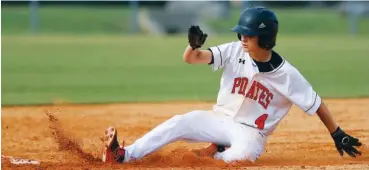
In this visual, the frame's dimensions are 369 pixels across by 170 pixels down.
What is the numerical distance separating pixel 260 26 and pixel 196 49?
0.43 metres

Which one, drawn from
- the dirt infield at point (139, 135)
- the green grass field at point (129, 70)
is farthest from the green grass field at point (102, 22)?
the dirt infield at point (139, 135)

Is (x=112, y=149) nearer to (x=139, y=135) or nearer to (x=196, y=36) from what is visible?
(x=196, y=36)

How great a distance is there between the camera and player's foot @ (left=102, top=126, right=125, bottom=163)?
16.4ft

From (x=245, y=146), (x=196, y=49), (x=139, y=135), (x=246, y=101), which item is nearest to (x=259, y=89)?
(x=246, y=101)

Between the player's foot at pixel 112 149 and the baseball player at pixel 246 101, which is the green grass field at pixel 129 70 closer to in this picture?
the baseball player at pixel 246 101

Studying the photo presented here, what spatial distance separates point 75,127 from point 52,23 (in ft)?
60.6

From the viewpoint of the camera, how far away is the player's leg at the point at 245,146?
5168mm

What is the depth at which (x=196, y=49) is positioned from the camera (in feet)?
16.8

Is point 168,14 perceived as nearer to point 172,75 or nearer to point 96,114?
point 172,75

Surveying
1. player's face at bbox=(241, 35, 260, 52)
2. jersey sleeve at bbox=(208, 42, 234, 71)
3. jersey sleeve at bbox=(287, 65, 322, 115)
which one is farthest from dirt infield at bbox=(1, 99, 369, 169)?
player's face at bbox=(241, 35, 260, 52)

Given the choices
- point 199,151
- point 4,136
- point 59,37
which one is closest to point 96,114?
point 4,136

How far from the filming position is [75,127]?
7.75 metres

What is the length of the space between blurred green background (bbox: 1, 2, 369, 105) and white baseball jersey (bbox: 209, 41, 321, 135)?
4702 mm

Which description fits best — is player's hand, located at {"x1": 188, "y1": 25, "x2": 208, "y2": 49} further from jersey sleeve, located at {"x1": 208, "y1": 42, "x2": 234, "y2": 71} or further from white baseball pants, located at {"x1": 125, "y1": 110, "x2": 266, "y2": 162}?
white baseball pants, located at {"x1": 125, "y1": 110, "x2": 266, "y2": 162}
